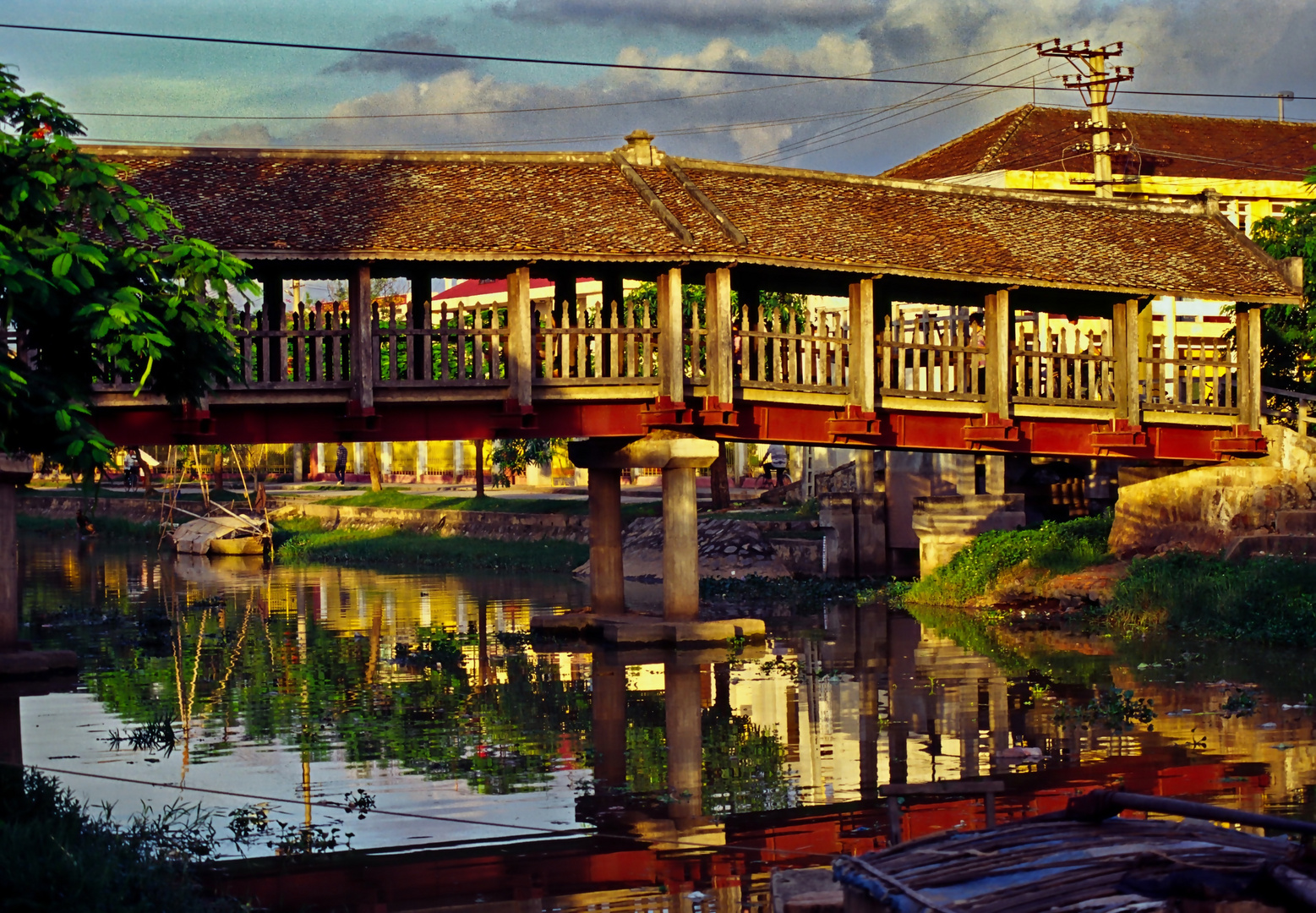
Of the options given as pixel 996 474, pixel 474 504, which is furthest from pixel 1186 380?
pixel 474 504

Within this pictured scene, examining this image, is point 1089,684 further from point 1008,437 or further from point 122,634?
point 122,634

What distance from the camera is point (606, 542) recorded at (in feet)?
84.9

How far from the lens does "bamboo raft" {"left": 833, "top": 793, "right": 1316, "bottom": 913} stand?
6.81 metres

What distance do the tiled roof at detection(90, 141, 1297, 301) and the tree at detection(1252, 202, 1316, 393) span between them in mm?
4708

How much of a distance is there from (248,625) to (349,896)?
64.2ft

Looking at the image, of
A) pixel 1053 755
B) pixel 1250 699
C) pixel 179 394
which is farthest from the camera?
pixel 1250 699

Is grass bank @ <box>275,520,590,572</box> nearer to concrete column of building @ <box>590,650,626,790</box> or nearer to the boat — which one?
the boat

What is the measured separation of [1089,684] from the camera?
64.8 feet

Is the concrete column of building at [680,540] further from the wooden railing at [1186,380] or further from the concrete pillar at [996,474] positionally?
the concrete pillar at [996,474]

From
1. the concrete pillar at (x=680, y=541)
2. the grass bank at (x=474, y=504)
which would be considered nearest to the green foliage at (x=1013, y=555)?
Result: the concrete pillar at (x=680, y=541)

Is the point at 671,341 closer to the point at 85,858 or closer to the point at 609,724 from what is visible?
the point at 609,724

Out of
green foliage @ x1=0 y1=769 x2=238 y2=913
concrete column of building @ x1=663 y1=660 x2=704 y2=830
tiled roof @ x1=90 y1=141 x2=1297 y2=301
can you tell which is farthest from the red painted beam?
green foliage @ x1=0 y1=769 x2=238 y2=913

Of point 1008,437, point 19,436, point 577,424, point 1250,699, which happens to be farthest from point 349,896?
point 1008,437

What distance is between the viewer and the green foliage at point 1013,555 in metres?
29.2
